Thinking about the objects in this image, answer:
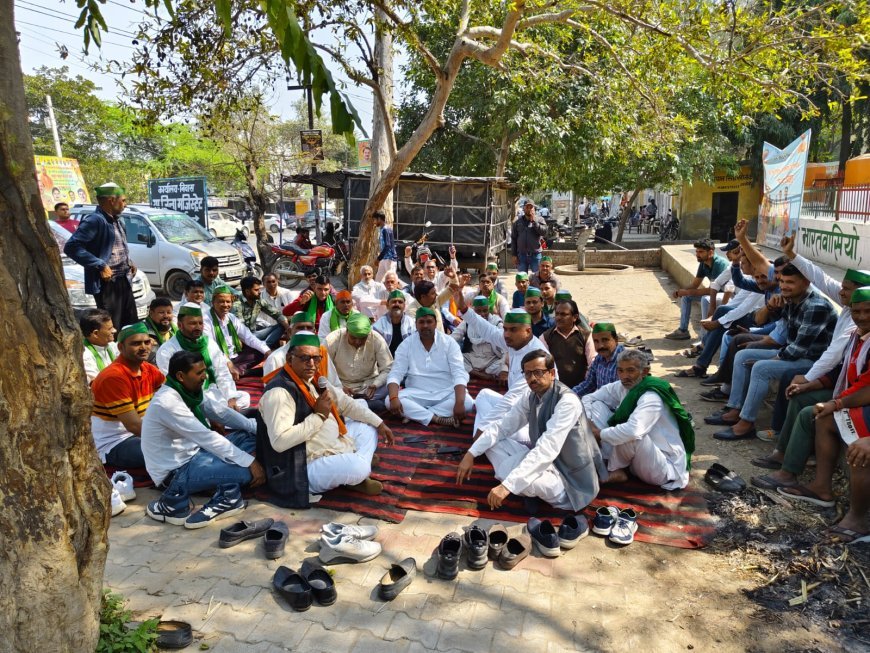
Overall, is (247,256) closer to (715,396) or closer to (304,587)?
(715,396)

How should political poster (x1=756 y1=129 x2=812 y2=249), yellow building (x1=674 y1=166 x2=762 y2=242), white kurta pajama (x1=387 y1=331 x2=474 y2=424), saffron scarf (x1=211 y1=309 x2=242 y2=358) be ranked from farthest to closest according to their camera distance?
1. yellow building (x1=674 y1=166 x2=762 y2=242)
2. political poster (x1=756 y1=129 x2=812 y2=249)
3. saffron scarf (x1=211 y1=309 x2=242 y2=358)
4. white kurta pajama (x1=387 y1=331 x2=474 y2=424)

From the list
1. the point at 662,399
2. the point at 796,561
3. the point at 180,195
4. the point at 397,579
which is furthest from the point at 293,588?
the point at 180,195

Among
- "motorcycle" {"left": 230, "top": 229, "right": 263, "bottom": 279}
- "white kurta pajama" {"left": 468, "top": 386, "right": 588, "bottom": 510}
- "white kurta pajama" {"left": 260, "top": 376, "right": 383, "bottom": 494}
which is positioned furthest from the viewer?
"motorcycle" {"left": 230, "top": 229, "right": 263, "bottom": 279}

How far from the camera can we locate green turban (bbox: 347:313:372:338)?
529 cm

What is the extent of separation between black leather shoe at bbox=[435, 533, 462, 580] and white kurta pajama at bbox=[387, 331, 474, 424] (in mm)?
2244

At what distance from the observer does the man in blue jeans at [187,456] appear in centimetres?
363

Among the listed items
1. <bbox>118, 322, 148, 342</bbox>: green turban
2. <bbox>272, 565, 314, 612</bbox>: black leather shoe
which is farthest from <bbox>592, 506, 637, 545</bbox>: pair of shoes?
<bbox>118, 322, 148, 342</bbox>: green turban

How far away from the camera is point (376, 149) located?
9.88m

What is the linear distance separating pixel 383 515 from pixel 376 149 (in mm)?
7462

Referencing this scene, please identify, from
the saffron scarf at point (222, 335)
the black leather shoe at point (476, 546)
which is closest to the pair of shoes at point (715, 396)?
the black leather shoe at point (476, 546)

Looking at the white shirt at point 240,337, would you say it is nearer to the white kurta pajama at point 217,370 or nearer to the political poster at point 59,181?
the white kurta pajama at point 217,370

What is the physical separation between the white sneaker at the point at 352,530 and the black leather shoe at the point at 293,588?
11.8 inches

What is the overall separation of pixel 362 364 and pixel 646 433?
278 cm

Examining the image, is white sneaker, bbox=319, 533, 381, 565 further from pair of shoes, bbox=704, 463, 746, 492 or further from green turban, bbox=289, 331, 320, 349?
pair of shoes, bbox=704, 463, 746, 492
